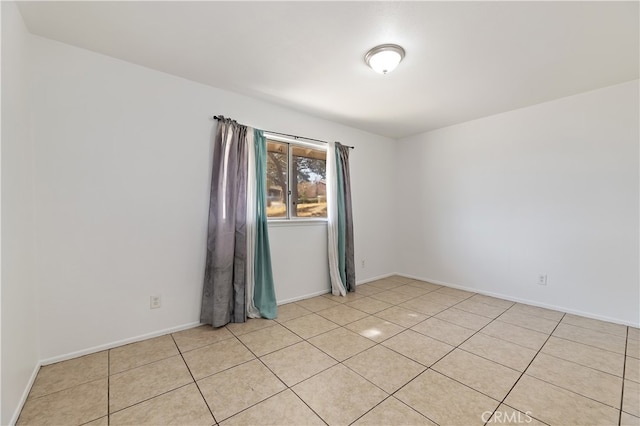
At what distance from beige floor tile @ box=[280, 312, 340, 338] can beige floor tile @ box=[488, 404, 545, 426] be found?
1.43 meters

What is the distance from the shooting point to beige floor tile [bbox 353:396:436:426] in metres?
1.42

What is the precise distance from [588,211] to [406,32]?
9.25 ft

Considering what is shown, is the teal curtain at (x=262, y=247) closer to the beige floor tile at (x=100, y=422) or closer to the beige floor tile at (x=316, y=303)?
the beige floor tile at (x=316, y=303)

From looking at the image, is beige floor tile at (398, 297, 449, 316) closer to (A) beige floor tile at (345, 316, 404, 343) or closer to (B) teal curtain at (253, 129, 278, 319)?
(A) beige floor tile at (345, 316, 404, 343)

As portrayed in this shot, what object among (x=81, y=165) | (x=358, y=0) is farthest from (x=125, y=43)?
(x=358, y=0)

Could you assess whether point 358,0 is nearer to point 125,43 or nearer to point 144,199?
point 125,43

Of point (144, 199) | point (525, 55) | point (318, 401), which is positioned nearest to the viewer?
point (318, 401)

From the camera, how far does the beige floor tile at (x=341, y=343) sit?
2.13 m

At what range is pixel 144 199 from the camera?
2340 mm

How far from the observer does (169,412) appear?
1.50 meters

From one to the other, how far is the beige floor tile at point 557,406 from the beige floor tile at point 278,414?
3.97 feet

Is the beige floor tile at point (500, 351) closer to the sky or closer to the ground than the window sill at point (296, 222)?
closer to the ground

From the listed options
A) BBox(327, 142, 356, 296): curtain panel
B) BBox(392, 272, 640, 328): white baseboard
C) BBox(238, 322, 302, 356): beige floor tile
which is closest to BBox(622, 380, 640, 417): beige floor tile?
BBox(392, 272, 640, 328): white baseboard

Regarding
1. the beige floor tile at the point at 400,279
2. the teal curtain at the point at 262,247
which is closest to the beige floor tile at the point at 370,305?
the teal curtain at the point at 262,247
